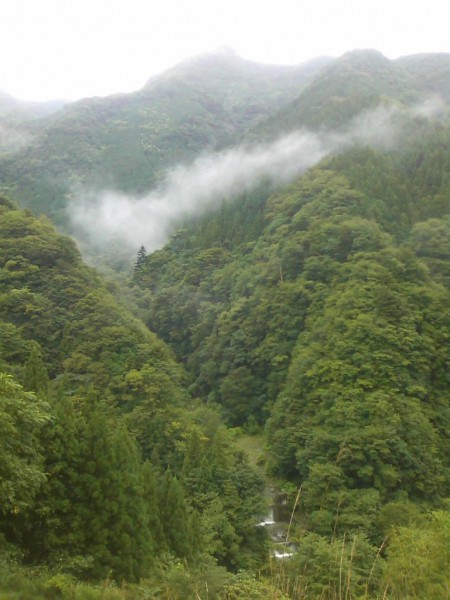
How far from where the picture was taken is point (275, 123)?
102 metres

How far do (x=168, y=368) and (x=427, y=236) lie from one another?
98.9 feet

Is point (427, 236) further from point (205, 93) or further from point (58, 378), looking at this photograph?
point (205, 93)

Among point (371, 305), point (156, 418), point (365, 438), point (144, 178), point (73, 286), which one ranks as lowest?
point (365, 438)

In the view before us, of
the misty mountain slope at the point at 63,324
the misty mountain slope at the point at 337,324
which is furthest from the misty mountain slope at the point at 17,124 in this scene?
the misty mountain slope at the point at 63,324

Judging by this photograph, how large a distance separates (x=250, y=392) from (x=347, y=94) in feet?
241

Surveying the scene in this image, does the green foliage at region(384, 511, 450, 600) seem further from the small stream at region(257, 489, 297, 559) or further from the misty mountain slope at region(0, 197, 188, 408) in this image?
the misty mountain slope at region(0, 197, 188, 408)

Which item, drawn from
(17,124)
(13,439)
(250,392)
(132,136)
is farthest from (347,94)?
(17,124)

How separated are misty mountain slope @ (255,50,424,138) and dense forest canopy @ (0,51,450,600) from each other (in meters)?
4.55

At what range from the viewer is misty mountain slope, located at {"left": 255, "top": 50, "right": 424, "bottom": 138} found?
276 ft

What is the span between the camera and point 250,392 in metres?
45.4

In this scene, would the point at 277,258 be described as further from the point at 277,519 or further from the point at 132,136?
the point at 132,136

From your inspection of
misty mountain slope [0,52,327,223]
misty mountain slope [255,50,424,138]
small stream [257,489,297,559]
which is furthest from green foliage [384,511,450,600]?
misty mountain slope [0,52,327,223]

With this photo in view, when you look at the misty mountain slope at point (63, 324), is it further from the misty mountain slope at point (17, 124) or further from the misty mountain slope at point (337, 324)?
the misty mountain slope at point (17, 124)

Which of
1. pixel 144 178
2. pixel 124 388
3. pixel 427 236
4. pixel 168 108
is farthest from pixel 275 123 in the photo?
pixel 124 388
